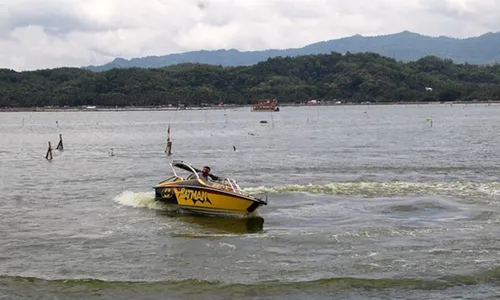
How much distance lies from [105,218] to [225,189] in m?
5.84

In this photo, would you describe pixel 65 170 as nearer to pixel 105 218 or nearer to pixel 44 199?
pixel 44 199

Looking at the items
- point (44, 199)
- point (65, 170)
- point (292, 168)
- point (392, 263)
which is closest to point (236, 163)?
point (292, 168)

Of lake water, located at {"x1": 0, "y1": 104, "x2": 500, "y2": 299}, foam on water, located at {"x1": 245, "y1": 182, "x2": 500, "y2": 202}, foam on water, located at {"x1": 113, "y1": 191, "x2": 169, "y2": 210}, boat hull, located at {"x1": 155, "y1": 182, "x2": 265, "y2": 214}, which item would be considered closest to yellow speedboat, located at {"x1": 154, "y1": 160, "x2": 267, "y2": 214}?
boat hull, located at {"x1": 155, "y1": 182, "x2": 265, "y2": 214}

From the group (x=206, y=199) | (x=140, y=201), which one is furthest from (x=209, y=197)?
(x=140, y=201)

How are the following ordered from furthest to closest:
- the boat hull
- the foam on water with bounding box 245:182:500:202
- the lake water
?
the foam on water with bounding box 245:182:500:202 < the boat hull < the lake water

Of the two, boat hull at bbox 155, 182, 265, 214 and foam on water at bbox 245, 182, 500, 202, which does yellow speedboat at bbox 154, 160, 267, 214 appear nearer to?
boat hull at bbox 155, 182, 265, 214

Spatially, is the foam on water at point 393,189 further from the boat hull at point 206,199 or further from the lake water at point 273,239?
the boat hull at point 206,199

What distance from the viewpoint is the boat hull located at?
2828cm

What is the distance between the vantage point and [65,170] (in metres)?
53.9

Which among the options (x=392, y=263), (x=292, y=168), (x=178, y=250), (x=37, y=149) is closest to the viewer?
(x=392, y=263)

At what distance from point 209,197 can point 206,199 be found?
0.61ft

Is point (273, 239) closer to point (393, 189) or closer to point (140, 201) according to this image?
point (140, 201)

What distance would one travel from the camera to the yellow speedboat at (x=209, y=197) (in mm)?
28312

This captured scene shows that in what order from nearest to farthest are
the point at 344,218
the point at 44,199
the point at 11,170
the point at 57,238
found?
the point at 57,238 → the point at 344,218 → the point at 44,199 → the point at 11,170
